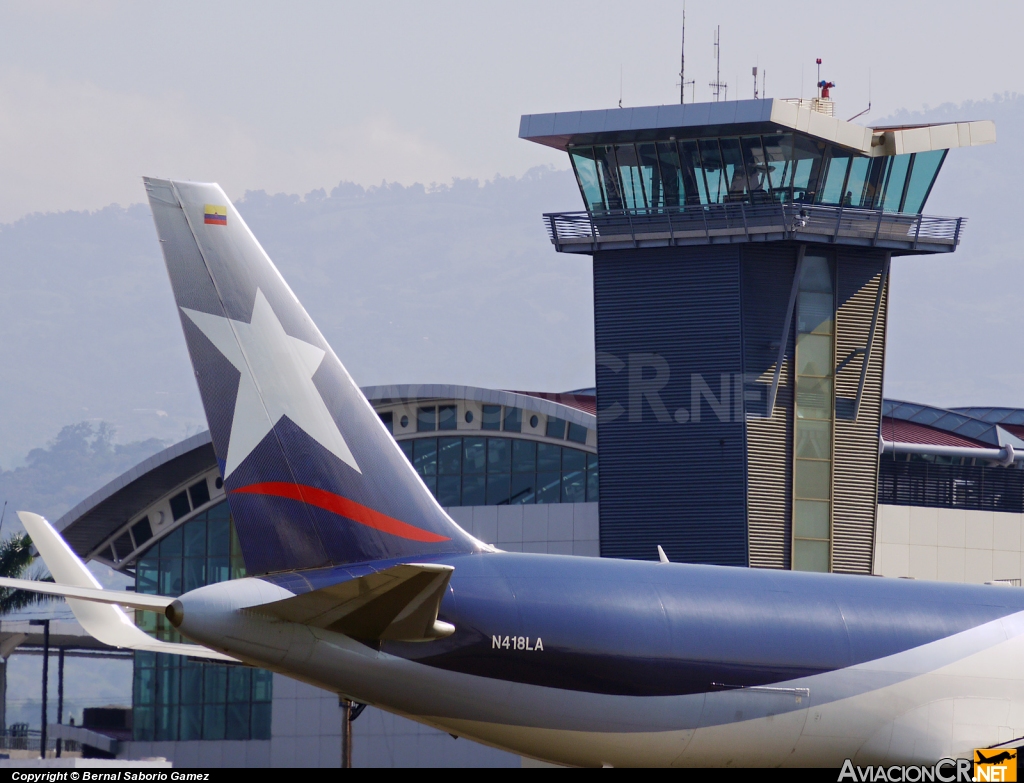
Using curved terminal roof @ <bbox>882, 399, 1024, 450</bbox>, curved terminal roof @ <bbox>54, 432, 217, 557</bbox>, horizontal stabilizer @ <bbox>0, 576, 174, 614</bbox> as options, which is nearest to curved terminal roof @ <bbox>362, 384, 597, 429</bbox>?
curved terminal roof @ <bbox>54, 432, 217, 557</bbox>

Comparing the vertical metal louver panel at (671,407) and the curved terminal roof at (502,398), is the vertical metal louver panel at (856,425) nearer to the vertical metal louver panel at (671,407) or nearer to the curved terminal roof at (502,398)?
the vertical metal louver panel at (671,407)

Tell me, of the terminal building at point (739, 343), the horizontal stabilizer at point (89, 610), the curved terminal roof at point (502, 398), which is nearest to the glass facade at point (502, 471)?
the terminal building at point (739, 343)

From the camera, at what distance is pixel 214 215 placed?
65.1ft

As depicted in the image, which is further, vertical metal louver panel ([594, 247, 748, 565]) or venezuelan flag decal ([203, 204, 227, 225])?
vertical metal louver panel ([594, 247, 748, 565])

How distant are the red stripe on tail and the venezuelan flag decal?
3.50 metres

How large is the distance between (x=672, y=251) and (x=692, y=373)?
13.1 feet

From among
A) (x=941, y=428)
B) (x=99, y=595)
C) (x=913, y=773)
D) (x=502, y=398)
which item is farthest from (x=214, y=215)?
(x=941, y=428)

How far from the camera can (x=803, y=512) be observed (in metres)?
49.8

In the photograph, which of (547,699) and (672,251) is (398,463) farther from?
(672,251)

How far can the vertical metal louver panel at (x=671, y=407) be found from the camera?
48312mm

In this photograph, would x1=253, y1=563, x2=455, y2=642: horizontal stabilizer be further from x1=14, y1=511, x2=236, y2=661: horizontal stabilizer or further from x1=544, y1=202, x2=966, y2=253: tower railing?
x1=544, y1=202, x2=966, y2=253: tower railing

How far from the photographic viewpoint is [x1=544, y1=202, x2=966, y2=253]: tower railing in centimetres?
4772

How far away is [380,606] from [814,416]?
33510 mm

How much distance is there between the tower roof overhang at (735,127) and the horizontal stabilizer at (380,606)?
2975 cm
